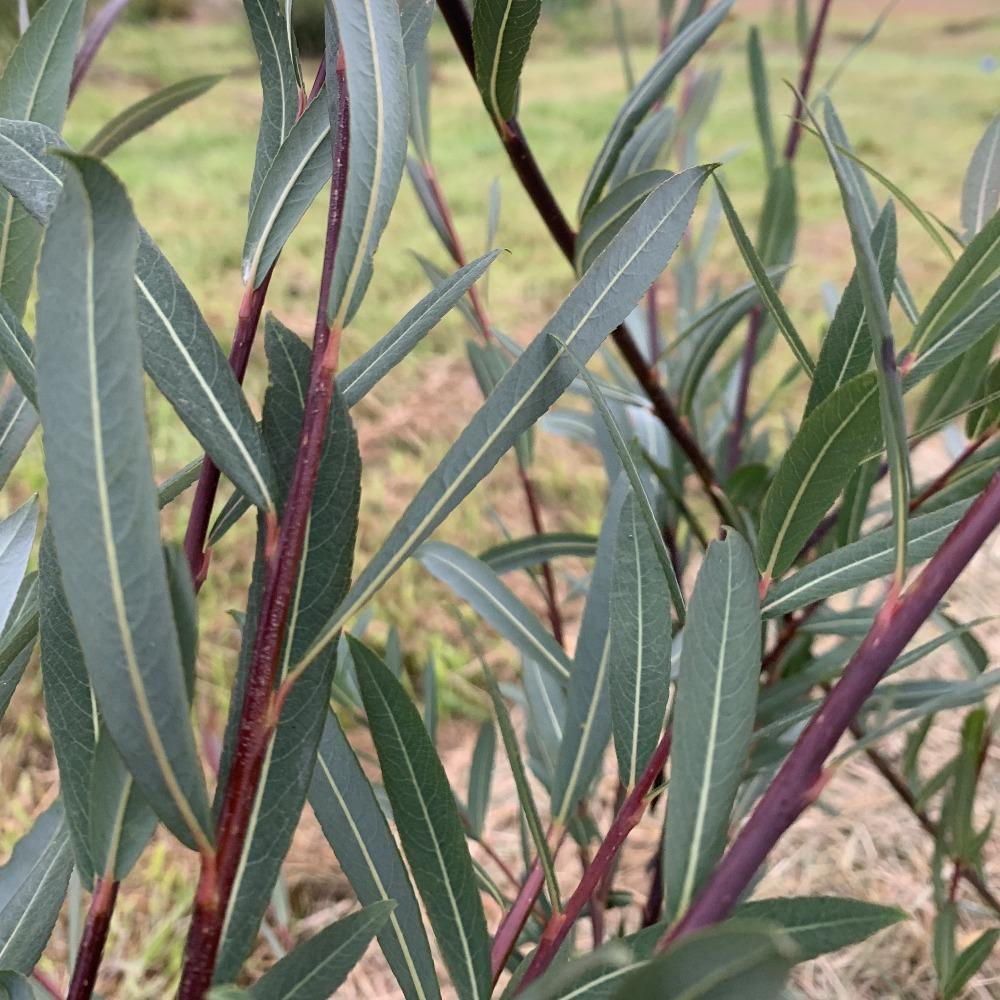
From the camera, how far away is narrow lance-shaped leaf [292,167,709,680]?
23 cm

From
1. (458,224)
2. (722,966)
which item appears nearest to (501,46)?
(722,966)

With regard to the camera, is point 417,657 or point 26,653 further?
point 417,657

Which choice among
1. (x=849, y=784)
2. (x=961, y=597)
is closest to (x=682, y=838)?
(x=849, y=784)

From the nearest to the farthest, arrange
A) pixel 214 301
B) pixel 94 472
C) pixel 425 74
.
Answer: pixel 94 472 → pixel 425 74 → pixel 214 301

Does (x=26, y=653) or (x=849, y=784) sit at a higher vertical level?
(x=26, y=653)

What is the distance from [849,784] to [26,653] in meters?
0.94

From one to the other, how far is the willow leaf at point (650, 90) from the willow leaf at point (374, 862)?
26 centimetres

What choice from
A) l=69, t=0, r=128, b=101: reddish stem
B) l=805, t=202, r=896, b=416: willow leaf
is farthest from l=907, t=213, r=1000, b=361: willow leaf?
l=69, t=0, r=128, b=101: reddish stem

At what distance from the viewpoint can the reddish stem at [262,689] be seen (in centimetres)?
21

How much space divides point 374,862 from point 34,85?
0.28 metres

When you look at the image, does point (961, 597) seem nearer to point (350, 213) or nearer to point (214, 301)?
point (350, 213)

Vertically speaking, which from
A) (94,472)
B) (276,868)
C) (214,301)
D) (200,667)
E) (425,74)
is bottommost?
(200,667)

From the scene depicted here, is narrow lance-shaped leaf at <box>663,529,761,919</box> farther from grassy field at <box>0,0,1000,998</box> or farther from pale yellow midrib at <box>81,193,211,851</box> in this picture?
grassy field at <box>0,0,1000,998</box>

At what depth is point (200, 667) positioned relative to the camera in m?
1.20
